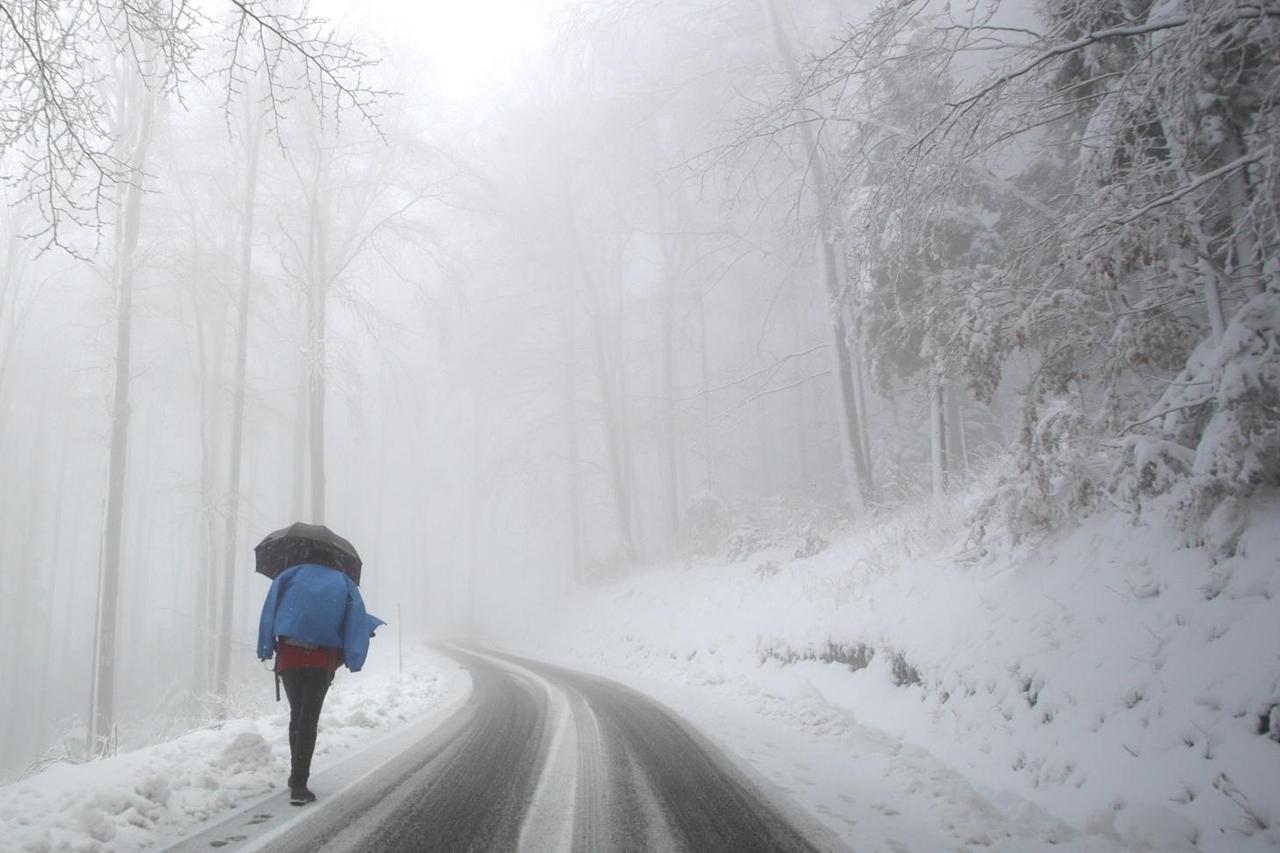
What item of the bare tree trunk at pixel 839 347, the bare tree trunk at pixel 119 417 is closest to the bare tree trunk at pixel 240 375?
the bare tree trunk at pixel 119 417

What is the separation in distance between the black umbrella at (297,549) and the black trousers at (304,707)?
2.41ft

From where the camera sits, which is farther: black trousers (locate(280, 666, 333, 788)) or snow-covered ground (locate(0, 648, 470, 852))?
black trousers (locate(280, 666, 333, 788))

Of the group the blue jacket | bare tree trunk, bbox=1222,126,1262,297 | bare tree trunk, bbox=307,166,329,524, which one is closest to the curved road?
the blue jacket

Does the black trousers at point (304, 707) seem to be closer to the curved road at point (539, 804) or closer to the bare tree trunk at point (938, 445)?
the curved road at point (539, 804)

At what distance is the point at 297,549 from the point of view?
14.9 feet

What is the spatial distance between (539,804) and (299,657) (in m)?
1.87

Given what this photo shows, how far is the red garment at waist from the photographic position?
13.9 feet

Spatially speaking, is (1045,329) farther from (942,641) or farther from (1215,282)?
(942,641)

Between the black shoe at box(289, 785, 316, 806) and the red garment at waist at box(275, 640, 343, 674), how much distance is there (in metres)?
0.73

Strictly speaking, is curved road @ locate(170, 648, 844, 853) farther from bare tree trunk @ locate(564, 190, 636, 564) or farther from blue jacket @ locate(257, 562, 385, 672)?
bare tree trunk @ locate(564, 190, 636, 564)

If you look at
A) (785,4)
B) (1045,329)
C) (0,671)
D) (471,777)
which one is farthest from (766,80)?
(0,671)

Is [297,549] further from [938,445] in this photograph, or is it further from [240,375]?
[240,375]

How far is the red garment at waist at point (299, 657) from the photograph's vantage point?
13.9ft

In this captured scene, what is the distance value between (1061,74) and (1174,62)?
2.03m
